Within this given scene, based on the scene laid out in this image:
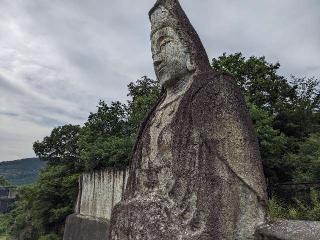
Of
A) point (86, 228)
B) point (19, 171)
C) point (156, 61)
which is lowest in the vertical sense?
point (86, 228)

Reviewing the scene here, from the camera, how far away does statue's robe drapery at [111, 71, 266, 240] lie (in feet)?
7.86

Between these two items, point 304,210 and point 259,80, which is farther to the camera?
point 259,80

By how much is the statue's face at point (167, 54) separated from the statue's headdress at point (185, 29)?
3cm

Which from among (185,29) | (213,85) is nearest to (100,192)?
(185,29)

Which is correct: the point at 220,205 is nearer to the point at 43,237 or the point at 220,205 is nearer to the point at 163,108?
the point at 163,108

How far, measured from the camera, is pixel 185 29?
305cm

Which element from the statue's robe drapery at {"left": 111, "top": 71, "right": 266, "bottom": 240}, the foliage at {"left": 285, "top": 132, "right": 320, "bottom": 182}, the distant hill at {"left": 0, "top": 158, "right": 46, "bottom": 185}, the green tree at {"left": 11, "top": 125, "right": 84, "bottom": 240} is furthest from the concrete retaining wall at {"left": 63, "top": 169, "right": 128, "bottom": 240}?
the distant hill at {"left": 0, "top": 158, "right": 46, "bottom": 185}

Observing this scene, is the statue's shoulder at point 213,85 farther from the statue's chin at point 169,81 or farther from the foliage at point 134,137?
the foliage at point 134,137

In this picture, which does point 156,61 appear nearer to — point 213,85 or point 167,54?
point 167,54

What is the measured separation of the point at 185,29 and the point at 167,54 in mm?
211

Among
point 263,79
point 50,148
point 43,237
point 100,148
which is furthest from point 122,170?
point 50,148

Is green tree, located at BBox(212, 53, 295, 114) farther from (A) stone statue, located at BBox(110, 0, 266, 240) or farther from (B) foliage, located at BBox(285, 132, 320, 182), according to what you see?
(A) stone statue, located at BBox(110, 0, 266, 240)

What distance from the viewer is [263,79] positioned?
2114 cm

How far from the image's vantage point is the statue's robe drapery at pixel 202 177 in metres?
2.40
